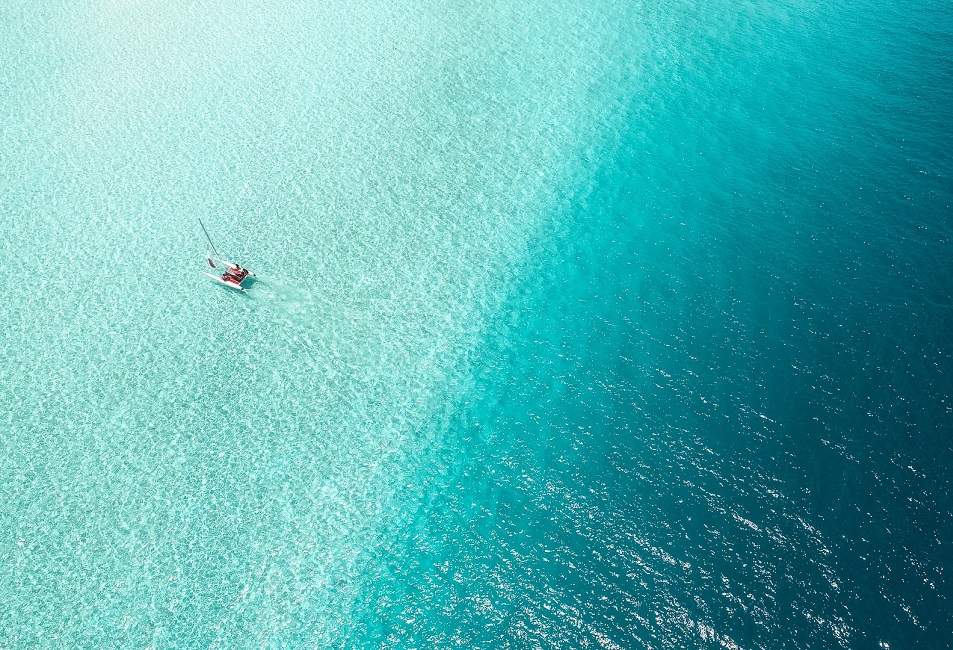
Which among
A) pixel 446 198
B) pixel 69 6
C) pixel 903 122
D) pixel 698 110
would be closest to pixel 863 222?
pixel 903 122

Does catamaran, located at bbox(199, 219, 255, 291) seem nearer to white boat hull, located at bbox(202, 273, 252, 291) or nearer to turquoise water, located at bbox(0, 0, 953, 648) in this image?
white boat hull, located at bbox(202, 273, 252, 291)

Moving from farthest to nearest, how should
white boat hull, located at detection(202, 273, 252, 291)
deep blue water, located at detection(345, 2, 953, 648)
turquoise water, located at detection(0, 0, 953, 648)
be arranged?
white boat hull, located at detection(202, 273, 252, 291)
turquoise water, located at detection(0, 0, 953, 648)
deep blue water, located at detection(345, 2, 953, 648)

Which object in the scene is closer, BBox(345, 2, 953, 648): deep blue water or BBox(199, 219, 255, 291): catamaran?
BBox(345, 2, 953, 648): deep blue water

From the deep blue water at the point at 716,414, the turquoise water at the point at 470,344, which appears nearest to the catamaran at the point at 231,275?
the turquoise water at the point at 470,344

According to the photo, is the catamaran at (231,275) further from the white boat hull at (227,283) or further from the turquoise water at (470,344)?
the turquoise water at (470,344)

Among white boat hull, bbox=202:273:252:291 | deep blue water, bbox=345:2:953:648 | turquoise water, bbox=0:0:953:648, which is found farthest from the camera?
white boat hull, bbox=202:273:252:291

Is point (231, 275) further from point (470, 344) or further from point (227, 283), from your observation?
point (470, 344)

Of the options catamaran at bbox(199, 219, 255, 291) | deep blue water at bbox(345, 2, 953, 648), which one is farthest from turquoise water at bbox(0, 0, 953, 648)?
catamaran at bbox(199, 219, 255, 291)

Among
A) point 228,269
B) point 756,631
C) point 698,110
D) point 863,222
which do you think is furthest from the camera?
point 698,110

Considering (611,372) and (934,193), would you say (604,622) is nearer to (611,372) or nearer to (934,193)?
(611,372)
